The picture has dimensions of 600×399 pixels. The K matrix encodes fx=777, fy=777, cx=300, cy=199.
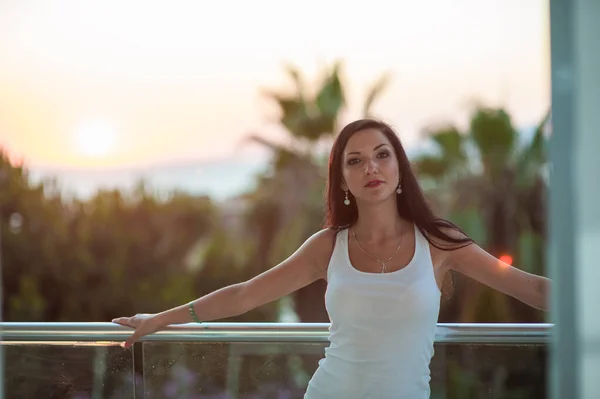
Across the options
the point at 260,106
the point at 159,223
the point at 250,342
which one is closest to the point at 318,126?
the point at 260,106

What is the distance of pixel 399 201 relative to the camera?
2598mm

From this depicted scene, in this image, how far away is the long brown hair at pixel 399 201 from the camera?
2.47m

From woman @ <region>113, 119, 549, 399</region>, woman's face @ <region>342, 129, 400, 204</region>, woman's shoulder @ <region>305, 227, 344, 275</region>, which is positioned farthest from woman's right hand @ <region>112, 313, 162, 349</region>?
woman's face @ <region>342, 129, 400, 204</region>

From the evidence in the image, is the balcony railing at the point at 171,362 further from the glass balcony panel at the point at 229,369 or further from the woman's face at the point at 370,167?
the woman's face at the point at 370,167

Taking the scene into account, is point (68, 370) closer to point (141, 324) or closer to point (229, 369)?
point (141, 324)

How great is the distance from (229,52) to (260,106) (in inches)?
110

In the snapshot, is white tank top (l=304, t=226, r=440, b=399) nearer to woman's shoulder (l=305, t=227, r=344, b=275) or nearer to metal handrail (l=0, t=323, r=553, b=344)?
woman's shoulder (l=305, t=227, r=344, b=275)

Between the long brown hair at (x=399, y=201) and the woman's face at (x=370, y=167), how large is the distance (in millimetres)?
29

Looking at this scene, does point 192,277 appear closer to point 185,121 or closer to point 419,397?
point 185,121

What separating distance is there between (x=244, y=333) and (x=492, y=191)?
10933 millimetres

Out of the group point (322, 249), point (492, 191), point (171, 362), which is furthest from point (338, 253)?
point (492, 191)

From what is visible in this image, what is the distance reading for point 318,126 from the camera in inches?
572

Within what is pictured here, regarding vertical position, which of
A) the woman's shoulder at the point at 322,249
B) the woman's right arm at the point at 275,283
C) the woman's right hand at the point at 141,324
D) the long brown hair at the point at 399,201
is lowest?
the woman's right hand at the point at 141,324

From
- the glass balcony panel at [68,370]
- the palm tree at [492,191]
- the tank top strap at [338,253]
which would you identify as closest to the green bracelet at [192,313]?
the glass balcony panel at [68,370]
